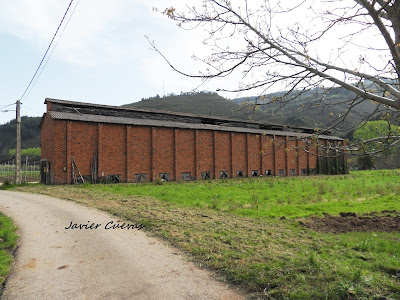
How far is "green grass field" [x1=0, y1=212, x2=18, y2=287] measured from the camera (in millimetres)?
4443

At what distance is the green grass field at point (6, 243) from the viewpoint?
4443 millimetres

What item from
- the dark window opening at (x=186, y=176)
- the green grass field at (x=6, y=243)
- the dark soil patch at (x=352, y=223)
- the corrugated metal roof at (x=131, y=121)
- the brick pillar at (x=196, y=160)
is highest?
the corrugated metal roof at (x=131, y=121)

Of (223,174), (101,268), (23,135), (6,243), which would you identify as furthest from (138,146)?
(23,135)

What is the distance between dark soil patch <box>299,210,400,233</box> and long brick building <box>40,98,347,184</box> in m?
8.54

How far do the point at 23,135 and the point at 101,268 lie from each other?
13297 centimetres

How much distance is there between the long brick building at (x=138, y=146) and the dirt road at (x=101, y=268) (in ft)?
46.6

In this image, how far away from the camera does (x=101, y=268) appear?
448cm

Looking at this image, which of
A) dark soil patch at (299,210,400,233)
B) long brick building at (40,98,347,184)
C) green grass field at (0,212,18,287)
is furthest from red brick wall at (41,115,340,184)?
green grass field at (0,212,18,287)

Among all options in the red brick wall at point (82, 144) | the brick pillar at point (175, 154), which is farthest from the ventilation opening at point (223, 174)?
the red brick wall at point (82, 144)

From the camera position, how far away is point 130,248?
5.51 m

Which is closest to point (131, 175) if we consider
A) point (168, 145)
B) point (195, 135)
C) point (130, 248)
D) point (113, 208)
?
point (168, 145)

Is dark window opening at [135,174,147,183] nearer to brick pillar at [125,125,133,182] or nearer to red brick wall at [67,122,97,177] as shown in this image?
brick pillar at [125,125,133,182]

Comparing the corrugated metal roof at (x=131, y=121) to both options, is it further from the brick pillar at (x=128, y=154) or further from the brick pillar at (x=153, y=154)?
the brick pillar at (x=153, y=154)

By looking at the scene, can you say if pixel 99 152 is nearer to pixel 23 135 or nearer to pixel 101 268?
pixel 101 268
